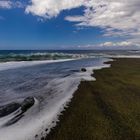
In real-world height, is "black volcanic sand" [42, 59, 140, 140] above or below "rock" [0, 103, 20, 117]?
above

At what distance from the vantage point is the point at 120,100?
1068 centimetres

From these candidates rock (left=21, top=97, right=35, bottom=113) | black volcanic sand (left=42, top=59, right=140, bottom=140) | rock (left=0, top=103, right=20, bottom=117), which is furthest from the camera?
rock (left=21, top=97, right=35, bottom=113)

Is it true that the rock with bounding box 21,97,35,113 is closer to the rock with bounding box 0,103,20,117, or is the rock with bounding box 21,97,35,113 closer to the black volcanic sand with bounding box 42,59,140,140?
the rock with bounding box 0,103,20,117

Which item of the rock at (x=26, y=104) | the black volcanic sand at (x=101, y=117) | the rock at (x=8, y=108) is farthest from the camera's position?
the rock at (x=26, y=104)

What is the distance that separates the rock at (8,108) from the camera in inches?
378

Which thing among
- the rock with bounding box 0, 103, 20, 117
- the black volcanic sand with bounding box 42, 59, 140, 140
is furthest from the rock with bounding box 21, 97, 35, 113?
the black volcanic sand with bounding box 42, 59, 140, 140

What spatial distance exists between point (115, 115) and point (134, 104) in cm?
189

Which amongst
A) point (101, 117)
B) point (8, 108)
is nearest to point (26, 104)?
point (8, 108)

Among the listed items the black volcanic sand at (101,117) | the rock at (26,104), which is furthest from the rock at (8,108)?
the black volcanic sand at (101,117)

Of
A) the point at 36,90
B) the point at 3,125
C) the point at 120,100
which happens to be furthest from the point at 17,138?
the point at 36,90

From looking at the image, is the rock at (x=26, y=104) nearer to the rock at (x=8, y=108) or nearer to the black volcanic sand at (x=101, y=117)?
the rock at (x=8, y=108)

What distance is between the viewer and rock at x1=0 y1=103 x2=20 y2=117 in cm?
960

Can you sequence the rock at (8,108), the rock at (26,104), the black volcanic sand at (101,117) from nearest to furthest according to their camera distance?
the black volcanic sand at (101,117) → the rock at (8,108) → the rock at (26,104)

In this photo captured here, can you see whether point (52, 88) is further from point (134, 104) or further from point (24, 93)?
point (134, 104)
